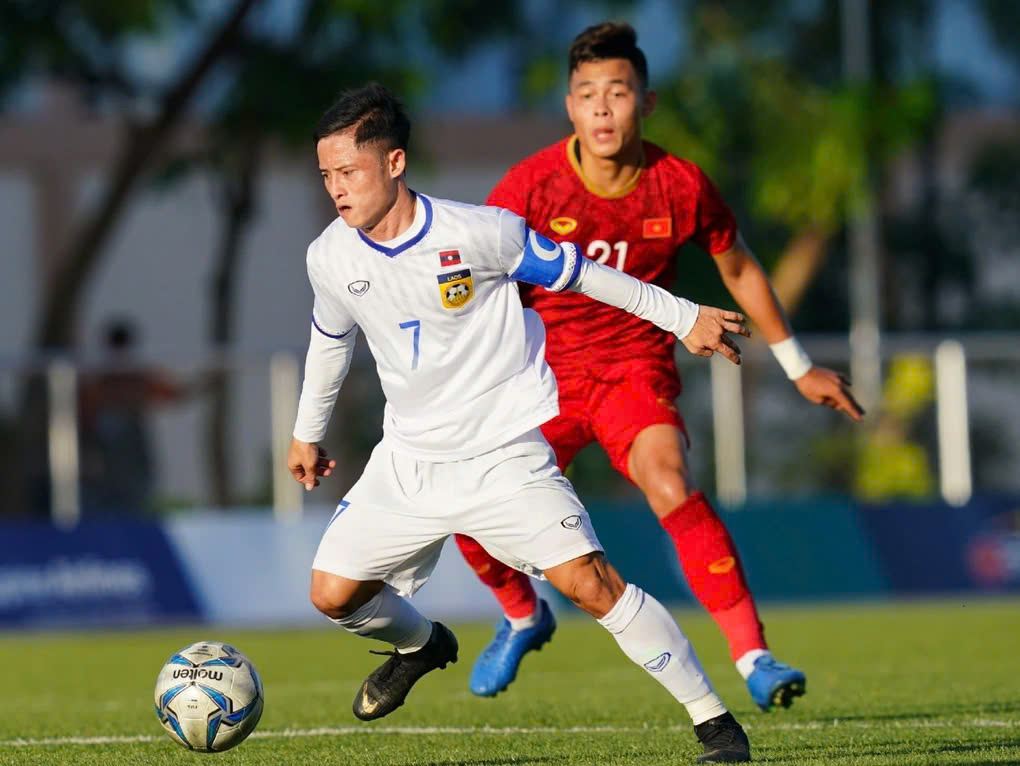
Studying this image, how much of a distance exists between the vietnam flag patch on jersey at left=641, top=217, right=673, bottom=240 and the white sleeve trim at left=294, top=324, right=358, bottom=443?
1.54 meters

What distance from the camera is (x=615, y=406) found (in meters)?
7.86

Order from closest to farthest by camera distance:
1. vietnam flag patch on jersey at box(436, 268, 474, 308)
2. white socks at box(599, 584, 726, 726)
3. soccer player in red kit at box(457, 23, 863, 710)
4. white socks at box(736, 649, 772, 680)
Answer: white socks at box(599, 584, 726, 726), vietnam flag patch on jersey at box(436, 268, 474, 308), white socks at box(736, 649, 772, 680), soccer player in red kit at box(457, 23, 863, 710)

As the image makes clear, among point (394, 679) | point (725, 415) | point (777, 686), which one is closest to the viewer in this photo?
point (394, 679)

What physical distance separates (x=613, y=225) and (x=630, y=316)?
1.29ft

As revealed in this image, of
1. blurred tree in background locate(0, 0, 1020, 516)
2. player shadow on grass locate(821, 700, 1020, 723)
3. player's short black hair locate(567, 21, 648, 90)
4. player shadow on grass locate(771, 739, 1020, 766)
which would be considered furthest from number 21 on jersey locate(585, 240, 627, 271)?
blurred tree in background locate(0, 0, 1020, 516)

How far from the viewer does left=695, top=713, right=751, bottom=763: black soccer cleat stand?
618 centimetres

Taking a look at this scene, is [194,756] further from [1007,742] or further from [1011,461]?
[1011,461]

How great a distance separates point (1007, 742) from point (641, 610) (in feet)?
4.48

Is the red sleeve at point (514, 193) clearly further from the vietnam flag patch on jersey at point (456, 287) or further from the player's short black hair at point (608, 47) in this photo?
the vietnam flag patch on jersey at point (456, 287)

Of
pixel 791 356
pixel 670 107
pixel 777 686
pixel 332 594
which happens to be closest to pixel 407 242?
pixel 332 594

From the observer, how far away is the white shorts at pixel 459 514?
6328 mm

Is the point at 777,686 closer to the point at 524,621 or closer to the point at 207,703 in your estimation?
the point at 524,621

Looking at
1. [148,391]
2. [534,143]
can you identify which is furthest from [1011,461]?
[534,143]

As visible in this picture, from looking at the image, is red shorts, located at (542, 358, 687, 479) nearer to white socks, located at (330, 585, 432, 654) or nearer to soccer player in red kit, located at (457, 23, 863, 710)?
soccer player in red kit, located at (457, 23, 863, 710)
